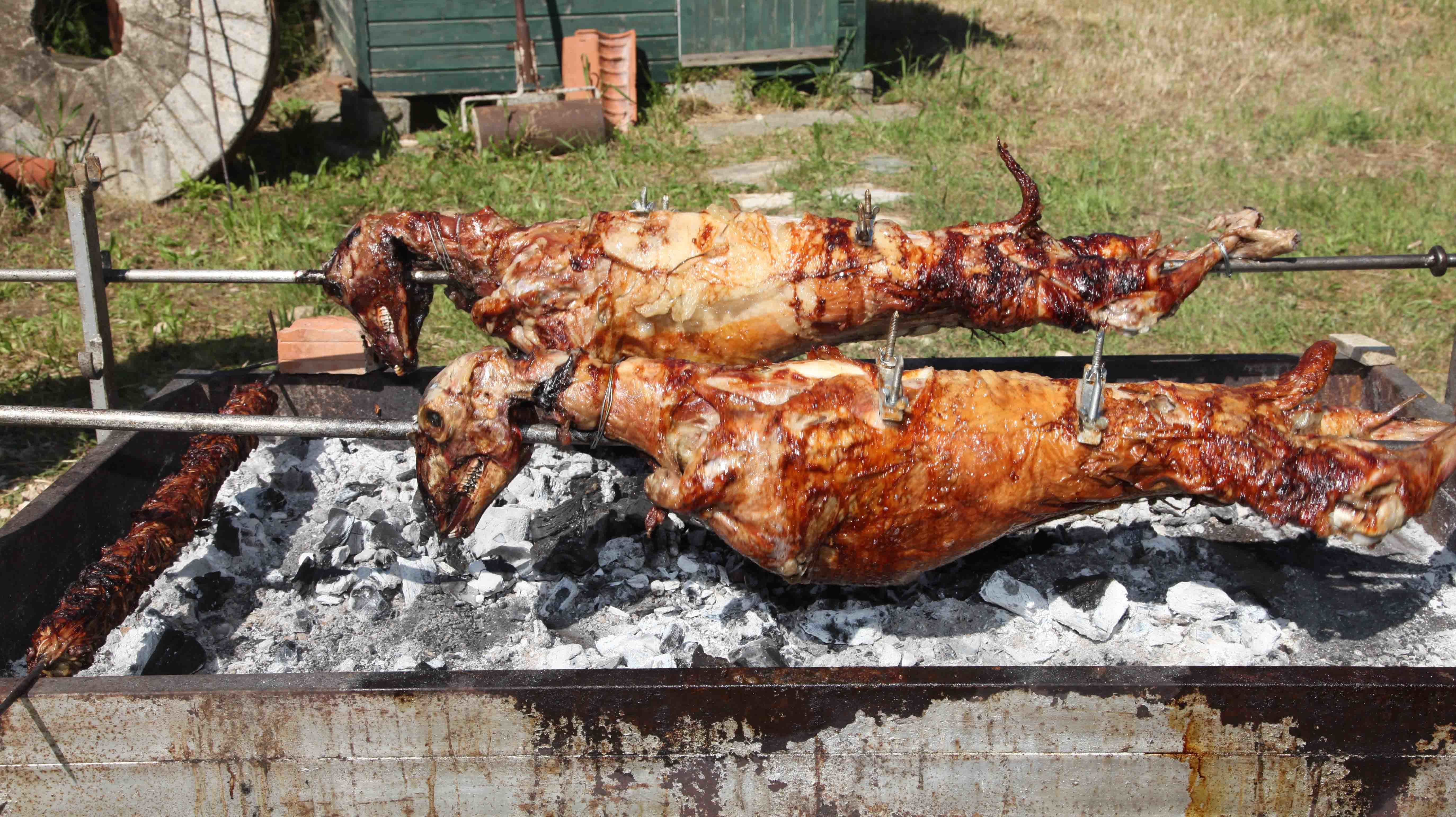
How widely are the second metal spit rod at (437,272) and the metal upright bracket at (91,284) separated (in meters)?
0.08

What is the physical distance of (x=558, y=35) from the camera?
9.91 meters

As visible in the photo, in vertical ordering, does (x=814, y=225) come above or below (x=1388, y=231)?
above

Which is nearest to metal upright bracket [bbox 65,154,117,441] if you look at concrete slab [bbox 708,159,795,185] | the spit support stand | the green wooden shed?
the spit support stand

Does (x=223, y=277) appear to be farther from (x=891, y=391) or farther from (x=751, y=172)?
(x=751, y=172)

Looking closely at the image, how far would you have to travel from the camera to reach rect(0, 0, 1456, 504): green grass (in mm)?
6402

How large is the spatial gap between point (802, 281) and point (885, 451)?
82cm

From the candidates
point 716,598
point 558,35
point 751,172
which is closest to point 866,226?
Result: point 716,598

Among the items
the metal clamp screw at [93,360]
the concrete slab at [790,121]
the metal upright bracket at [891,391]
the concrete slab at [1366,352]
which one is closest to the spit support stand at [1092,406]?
the metal upright bracket at [891,391]

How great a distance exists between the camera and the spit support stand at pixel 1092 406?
2.83 metres

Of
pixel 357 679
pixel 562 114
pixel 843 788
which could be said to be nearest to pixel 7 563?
pixel 357 679

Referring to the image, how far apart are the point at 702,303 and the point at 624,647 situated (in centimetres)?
109

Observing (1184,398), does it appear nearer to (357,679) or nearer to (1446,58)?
A: (357,679)

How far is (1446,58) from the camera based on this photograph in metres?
10.9

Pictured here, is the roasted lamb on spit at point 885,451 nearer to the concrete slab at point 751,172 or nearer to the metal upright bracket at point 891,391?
the metal upright bracket at point 891,391
